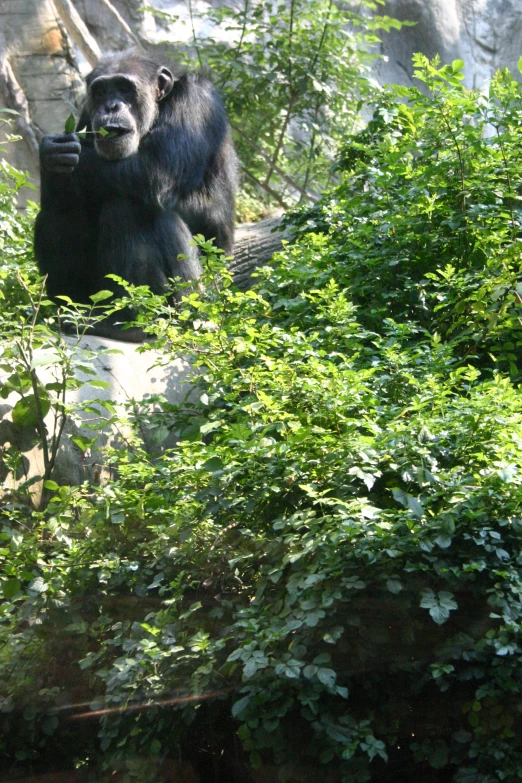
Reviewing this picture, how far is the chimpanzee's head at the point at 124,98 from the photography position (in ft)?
16.0

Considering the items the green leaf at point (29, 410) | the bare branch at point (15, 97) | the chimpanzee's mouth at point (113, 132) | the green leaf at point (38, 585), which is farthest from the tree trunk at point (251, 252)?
the bare branch at point (15, 97)

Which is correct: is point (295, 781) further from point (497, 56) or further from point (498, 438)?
point (497, 56)

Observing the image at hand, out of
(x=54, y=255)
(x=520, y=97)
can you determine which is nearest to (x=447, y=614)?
(x=520, y=97)

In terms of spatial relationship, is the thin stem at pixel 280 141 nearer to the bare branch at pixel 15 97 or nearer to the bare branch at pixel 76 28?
the bare branch at pixel 76 28

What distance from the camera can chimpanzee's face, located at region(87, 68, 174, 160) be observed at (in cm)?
485

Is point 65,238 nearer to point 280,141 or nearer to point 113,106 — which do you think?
point 113,106

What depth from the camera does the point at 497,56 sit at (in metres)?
11.8

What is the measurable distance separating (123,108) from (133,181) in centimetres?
52

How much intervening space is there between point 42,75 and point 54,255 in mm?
5088

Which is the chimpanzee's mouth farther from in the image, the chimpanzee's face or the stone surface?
the stone surface

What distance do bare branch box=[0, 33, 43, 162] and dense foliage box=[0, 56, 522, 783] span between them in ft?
20.9

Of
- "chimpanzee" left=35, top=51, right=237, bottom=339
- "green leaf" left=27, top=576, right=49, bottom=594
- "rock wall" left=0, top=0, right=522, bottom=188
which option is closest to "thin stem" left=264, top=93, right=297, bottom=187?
"rock wall" left=0, top=0, right=522, bottom=188

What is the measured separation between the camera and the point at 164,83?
17.3ft

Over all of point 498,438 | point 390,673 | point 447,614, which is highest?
point 498,438
